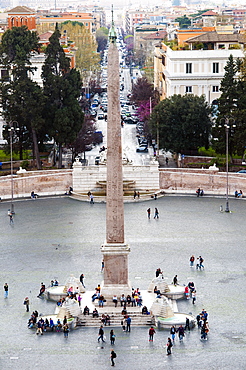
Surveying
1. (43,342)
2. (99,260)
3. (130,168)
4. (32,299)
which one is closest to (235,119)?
(130,168)

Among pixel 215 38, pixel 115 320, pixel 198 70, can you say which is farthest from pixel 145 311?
pixel 215 38

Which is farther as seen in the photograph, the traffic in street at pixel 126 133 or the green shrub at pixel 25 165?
the traffic in street at pixel 126 133

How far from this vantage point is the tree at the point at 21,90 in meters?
65.1

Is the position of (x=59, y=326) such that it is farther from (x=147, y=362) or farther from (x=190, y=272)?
(x=190, y=272)

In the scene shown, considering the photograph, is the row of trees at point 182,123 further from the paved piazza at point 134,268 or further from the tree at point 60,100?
the paved piazza at point 134,268

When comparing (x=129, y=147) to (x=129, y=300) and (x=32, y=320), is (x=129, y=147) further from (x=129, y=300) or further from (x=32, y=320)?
(x=32, y=320)

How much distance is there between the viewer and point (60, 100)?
66.9m

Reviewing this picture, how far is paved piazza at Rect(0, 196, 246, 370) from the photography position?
33062 millimetres

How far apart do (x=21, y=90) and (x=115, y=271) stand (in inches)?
1213

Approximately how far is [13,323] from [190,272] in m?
10.2

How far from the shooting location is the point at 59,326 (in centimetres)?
3575

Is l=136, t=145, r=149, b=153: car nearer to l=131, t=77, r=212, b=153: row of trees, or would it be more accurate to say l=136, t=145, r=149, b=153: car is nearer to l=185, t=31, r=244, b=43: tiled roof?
l=131, t=77, r=212, b=153: row of trees

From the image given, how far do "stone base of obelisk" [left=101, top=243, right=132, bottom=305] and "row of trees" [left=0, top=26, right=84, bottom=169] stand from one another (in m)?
29.4

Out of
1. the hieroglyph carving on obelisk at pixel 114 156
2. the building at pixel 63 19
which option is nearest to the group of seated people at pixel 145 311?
the hieroglyph carving on obelisk at pixel 114 156
